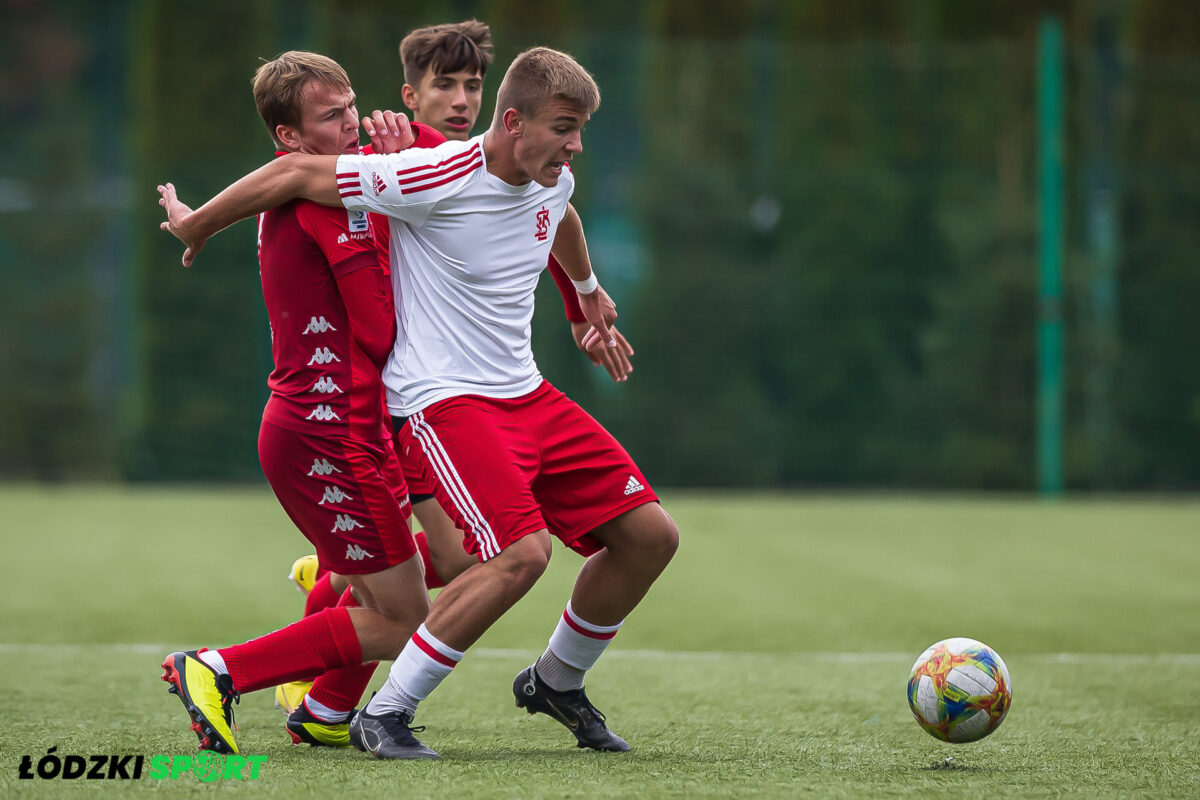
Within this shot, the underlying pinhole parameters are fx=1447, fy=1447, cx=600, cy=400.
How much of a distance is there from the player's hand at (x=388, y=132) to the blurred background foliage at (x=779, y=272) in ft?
29.9

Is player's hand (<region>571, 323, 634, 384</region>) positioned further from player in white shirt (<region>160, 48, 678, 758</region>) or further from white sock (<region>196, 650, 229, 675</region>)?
white sock (<region>196, 650, 229, 675</region>)

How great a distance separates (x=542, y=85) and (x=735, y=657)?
2.84 m

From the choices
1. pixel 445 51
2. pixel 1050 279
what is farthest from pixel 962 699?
pixel 1050 279

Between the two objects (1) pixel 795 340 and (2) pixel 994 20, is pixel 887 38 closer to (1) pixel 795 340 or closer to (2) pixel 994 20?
(2) pixel 994 20

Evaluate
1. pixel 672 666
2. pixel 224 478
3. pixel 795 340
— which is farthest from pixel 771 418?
pixel 672 666

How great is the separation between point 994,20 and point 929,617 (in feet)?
38.2

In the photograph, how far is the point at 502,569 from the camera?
360 cm

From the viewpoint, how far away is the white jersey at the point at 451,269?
3.67 m

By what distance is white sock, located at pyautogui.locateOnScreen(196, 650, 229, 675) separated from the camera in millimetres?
3707

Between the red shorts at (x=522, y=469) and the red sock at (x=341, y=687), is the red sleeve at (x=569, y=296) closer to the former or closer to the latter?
the red shorts at (x=522, y=469)

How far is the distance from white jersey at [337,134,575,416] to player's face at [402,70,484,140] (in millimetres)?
1442

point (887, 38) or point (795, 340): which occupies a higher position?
point (887, 38)

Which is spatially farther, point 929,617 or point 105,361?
point 105,361

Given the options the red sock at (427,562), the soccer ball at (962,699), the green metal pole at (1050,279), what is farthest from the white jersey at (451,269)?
the green metal pole at (1050,279)
